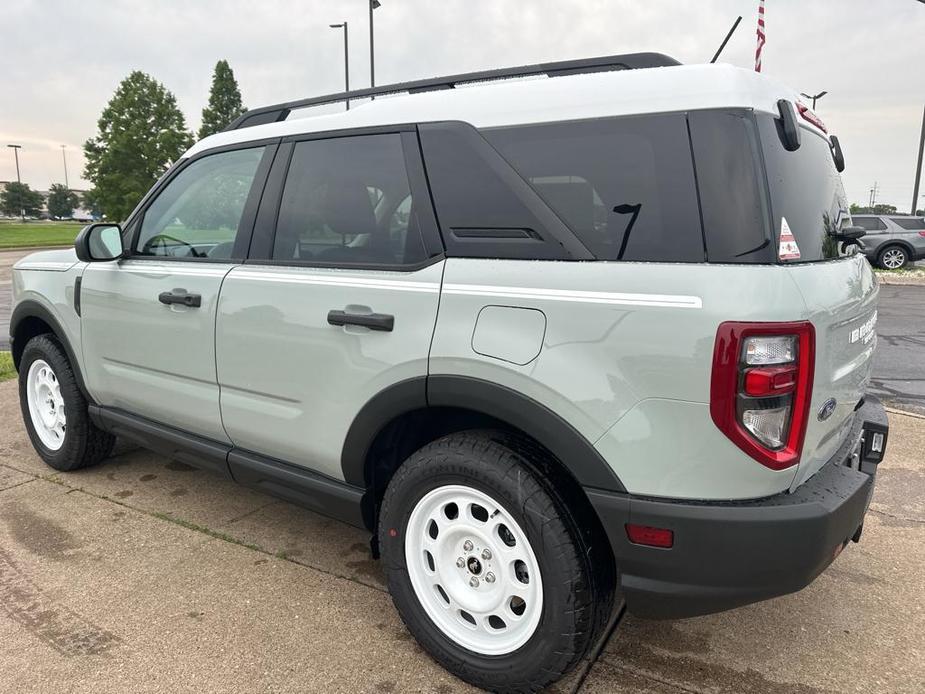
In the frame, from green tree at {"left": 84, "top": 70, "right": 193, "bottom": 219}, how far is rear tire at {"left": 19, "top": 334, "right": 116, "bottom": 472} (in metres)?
44.7

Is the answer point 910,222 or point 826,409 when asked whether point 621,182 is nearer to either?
point 826,409

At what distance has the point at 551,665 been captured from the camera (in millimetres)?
2070

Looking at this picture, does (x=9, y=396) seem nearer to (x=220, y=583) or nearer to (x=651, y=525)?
(x=220, y=583)

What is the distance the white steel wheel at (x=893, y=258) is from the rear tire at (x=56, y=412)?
20.3m

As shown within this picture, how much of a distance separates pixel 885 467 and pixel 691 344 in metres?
3.25

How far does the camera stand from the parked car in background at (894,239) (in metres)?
18.2

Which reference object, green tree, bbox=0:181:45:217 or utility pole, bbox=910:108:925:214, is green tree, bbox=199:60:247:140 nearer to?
green tree, bbox=0:181:45:217

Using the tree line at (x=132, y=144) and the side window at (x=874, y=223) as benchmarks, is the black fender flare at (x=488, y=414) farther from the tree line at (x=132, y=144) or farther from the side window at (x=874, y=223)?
the tree line at (x=132, y=144)

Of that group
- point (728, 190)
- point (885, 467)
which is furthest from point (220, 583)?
point (885, 467)

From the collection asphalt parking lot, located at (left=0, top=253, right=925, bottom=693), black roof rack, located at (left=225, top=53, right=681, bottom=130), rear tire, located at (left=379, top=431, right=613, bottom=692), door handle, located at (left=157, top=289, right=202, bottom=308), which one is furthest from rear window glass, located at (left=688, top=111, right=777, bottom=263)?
door handle, located at (left=157, top=289, right=202, bottom=308)

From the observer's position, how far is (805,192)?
204 centimetres

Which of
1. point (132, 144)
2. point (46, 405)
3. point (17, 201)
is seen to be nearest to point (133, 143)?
point (132, 144)

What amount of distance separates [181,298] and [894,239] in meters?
20.2

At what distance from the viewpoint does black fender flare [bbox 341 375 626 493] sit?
6.30ft
